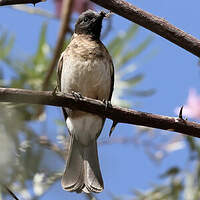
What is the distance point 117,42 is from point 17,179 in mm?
2518

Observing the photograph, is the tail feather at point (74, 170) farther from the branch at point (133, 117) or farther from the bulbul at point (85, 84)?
the branch at point (133, 117)

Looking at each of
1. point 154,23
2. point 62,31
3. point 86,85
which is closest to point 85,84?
point 86,85

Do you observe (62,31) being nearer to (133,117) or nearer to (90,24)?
(90,24)

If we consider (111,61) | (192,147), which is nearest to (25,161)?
(192,147)

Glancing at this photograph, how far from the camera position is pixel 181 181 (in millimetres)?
2740

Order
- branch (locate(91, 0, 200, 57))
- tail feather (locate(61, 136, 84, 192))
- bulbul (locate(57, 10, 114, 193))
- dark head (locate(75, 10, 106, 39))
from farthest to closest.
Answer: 1. dark head (locate(75, 10, 106, 39))
2. bulbul (locate(57, 10, 114, 193))
3. tail feather (locate(61, 136, 84, 192))
4. branch (locate(91, 0, 200, 57))

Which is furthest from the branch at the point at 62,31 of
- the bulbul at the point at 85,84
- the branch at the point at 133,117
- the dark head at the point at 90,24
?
the branch at the point at 133,117

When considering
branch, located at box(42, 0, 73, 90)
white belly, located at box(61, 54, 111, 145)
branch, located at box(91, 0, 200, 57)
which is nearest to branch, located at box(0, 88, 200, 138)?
branch, located at box(91, 0, 200, 57)

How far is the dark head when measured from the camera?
12.4ft

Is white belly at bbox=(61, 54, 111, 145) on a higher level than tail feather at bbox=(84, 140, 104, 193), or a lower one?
higher

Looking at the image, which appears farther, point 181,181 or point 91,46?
point 91,46

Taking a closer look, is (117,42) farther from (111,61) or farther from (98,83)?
(98,83)

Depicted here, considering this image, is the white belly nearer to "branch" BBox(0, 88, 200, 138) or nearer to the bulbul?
the bulbul

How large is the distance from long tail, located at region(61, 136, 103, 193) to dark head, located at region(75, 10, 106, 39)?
99cm
